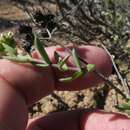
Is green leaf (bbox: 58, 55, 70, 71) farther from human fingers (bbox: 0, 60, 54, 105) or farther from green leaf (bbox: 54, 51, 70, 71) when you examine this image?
human fingers (bbox: 0, 60, 54, 105)

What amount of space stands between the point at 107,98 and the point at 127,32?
1.15ft

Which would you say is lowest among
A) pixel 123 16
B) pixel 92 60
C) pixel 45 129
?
pixel 45 129

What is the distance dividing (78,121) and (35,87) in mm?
184

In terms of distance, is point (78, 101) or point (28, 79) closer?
point (28, 79)

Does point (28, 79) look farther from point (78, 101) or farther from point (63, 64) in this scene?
point (78, 101)

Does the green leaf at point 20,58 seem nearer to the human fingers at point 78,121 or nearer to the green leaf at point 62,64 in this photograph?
the green leaf at point 62,64

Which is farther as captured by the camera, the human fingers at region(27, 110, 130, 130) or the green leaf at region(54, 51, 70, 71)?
the human fingers at region(27, 110, 130, 130)

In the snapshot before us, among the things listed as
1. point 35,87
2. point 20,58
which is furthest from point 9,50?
point 35,87

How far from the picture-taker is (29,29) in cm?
121

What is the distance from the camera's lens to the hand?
3.68ft

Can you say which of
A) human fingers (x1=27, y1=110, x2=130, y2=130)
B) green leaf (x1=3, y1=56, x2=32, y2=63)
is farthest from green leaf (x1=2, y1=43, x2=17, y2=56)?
human fingers (x1=27, y1=110, x2=130, y2=130)

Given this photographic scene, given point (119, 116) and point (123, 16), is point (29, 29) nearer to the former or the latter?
point (119, 116)

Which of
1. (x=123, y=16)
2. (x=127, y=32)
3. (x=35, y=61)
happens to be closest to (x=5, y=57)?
(x=35, y=61)

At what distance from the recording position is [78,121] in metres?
1.34
